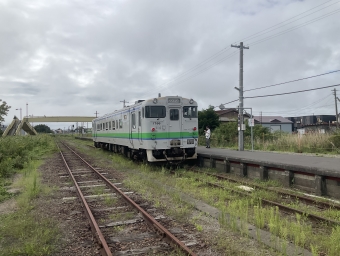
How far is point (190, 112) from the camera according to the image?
14.0m

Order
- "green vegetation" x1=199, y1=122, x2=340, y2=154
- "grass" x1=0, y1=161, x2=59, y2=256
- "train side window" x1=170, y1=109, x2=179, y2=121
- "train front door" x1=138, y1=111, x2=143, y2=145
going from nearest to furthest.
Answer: "grass" x1=0, y1=161, x2=59, y2=256 < "train side window" x1=170, y1=109, x2=179, y2=121 < "train front door" x1=138, y1=111, x2=143, y2=145 < "green vegetation" x1=199, y1=122, x2=340, y2=154

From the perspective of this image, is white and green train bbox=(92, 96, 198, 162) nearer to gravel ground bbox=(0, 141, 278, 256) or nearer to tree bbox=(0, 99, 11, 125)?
gravel ground bbox=(0, 141, 278, 256)

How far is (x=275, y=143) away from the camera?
69.6 feet

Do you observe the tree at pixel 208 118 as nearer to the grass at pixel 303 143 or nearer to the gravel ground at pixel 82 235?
the grass at pixel 303 143

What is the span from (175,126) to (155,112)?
1088mm

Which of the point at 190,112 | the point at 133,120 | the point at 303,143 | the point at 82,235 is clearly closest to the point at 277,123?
the point at 303,143

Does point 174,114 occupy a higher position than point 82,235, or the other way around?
point 174,114

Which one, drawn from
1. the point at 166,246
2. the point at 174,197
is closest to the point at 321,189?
the point at 174,197

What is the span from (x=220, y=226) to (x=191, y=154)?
835cm

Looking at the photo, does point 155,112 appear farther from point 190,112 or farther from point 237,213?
point 237,213

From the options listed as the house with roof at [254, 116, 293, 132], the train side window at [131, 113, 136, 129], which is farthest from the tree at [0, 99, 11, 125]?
the house with roof at [254, 116, 293, 132]

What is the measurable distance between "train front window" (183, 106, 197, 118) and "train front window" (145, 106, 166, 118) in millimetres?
1028

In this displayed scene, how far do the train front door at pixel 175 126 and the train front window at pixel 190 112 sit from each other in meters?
0.31

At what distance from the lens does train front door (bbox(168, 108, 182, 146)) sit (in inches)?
528
